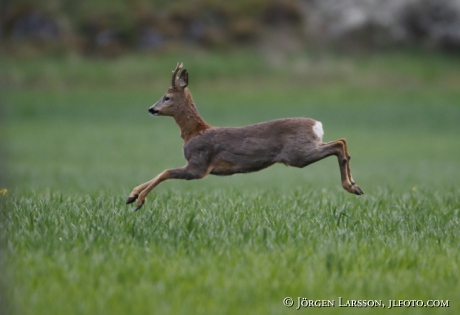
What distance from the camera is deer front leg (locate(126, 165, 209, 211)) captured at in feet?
22.7

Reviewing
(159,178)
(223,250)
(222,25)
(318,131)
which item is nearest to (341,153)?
(318,131)

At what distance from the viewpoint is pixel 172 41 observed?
1777 inches

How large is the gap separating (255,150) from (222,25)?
1620 inches

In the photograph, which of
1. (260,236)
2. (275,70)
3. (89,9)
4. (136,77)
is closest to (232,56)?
(275,70)

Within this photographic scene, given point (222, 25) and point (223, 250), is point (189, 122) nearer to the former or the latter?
point (223, 250)

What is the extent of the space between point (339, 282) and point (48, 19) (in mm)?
44944

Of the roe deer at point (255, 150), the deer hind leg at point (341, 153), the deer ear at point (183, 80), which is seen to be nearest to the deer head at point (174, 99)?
the deer ear at point (183, 80)

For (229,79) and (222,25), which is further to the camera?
(222,25)

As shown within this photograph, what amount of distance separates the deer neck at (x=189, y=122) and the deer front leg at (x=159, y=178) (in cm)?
48

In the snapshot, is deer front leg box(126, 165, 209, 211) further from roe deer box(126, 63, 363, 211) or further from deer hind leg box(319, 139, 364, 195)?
deer hind leg box(319, 139, 364, 195)

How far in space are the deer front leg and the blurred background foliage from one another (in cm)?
3754

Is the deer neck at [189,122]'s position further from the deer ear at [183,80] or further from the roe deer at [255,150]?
the deer ear at [183,80]

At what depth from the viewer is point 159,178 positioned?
702 cm

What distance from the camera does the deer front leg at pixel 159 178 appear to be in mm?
6918
